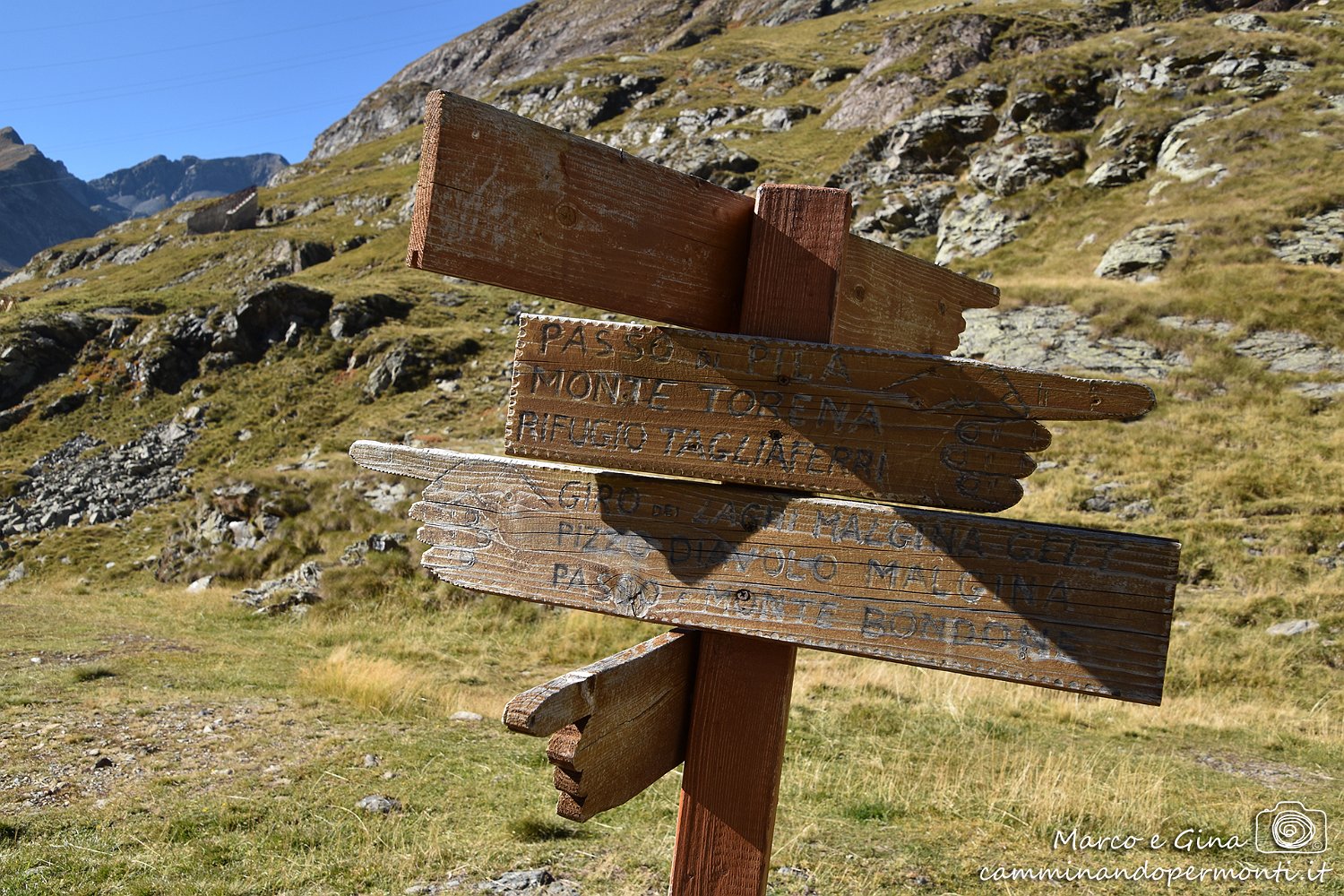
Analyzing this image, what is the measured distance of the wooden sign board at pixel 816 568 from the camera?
1.40 metres

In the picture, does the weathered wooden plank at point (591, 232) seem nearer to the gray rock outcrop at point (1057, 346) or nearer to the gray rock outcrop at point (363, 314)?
the gray rock outcrop at point (1057, 346)

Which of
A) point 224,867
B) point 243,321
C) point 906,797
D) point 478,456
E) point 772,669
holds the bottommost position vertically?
point 224,867

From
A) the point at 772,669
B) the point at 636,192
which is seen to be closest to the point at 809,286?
the point at 636,192

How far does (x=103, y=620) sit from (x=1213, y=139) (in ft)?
104

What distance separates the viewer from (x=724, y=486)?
5.53 ft

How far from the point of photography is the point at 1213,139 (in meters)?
25.5

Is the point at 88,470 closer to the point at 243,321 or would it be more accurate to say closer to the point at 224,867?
the point at 243,321

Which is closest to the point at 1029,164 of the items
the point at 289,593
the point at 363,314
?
the point at 363,314

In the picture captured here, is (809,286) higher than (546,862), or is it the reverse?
(809,286)

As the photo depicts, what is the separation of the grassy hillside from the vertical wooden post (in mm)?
1837

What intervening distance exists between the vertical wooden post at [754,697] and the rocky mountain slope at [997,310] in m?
9.85

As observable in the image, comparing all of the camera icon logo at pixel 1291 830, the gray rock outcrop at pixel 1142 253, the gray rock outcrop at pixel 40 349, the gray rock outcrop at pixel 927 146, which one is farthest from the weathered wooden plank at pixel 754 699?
the gray rock outcrop at pixel 927 146

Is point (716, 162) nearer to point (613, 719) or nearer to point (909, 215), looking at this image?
point (909, 215)

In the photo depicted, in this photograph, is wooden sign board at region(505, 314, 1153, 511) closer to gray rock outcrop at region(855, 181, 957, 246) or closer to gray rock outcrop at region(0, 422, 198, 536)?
gray rock outcrop at region(0, 422, 198, 536)
